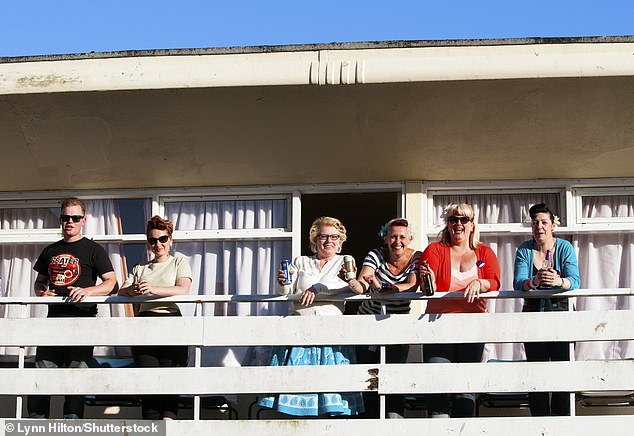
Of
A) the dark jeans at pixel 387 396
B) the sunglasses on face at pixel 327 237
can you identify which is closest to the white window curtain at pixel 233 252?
the dark jeans at pixel 387 396

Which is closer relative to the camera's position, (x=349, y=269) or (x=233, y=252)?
(x=349, y=269)

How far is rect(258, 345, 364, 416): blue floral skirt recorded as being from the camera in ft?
24.7

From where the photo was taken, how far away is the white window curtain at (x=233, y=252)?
31.6ft

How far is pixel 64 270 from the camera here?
8.02m

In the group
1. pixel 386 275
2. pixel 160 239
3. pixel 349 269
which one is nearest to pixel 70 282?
pixel 160 239

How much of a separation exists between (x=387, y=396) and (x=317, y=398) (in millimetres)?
521

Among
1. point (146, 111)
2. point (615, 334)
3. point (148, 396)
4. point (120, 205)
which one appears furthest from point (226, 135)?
point (615, 334)

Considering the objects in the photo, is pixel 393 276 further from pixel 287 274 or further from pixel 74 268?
pixel 74 268

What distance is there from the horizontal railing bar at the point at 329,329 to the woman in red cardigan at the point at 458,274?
0.20 meters

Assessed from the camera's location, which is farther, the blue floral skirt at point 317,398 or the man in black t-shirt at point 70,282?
the man in black t-shirt at point 70,282

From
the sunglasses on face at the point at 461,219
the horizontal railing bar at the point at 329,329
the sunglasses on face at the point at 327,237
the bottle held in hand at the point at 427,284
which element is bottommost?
the horizontal railing bar at the point at 329,329

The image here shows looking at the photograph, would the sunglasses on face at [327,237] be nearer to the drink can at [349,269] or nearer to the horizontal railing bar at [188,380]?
the drink can at [349,269]

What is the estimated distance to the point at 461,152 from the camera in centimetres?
896

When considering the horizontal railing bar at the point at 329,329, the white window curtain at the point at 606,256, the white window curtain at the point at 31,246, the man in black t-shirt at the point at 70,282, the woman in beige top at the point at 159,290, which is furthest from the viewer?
the white window curtain at the point at 31,246
